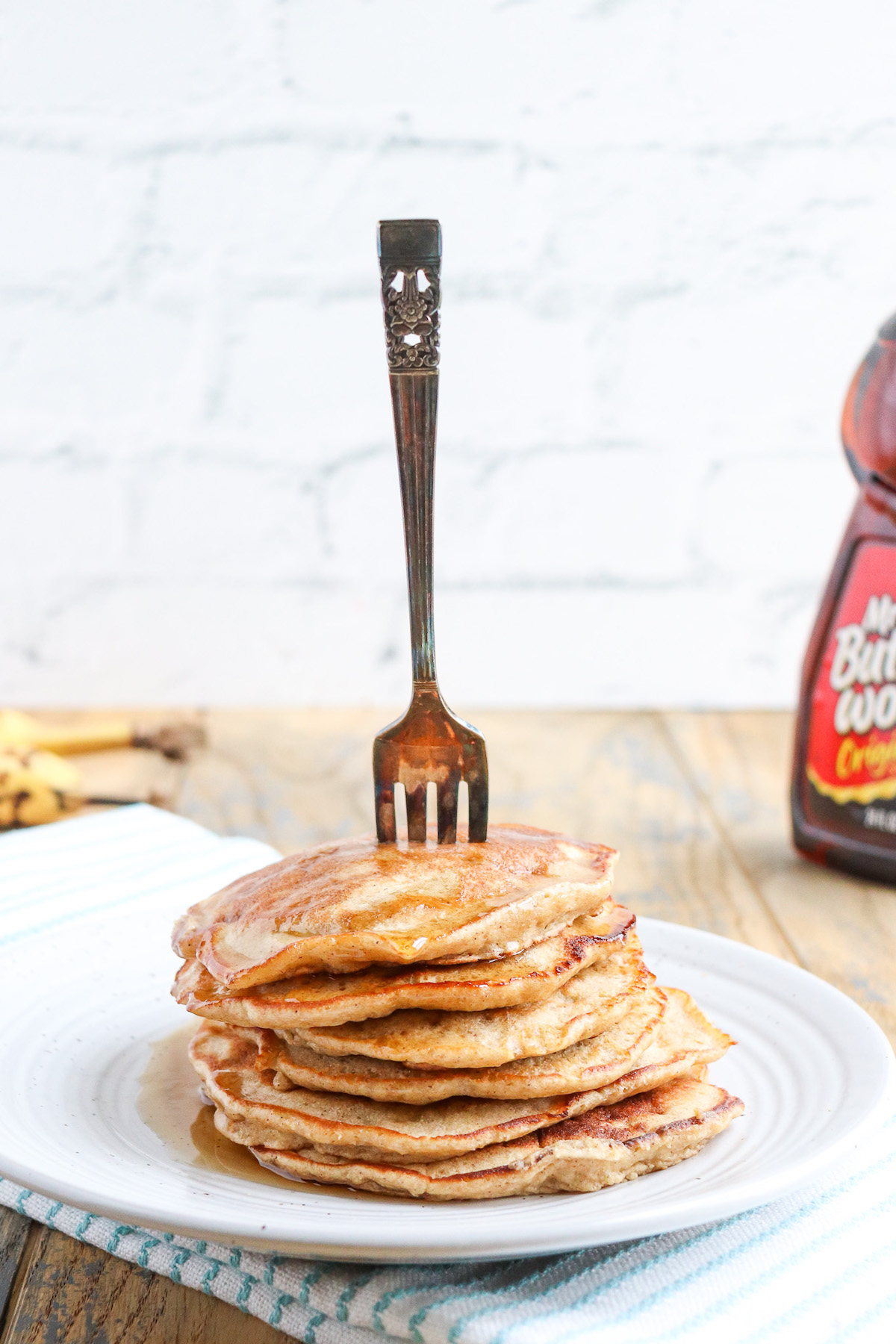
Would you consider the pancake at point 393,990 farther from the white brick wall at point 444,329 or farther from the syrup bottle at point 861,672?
the white brick wall at point 444,329

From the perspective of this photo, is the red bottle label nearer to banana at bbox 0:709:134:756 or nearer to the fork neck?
the fork neck

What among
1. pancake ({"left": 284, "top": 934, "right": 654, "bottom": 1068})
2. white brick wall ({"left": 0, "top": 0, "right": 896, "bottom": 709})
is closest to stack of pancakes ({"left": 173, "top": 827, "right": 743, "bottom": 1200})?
pancake ({"left": 284, "top": 934, "right": 654, "bottom": 1068})

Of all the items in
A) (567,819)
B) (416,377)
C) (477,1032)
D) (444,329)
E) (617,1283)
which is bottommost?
(567,819)

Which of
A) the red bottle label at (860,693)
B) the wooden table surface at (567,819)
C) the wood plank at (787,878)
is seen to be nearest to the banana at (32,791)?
the wooden table surface at (567,819)

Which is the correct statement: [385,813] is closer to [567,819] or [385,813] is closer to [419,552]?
[419,552]

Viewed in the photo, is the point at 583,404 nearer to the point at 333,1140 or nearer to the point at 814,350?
the point at 814,350

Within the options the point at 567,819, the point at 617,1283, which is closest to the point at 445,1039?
the point at 617,1283
